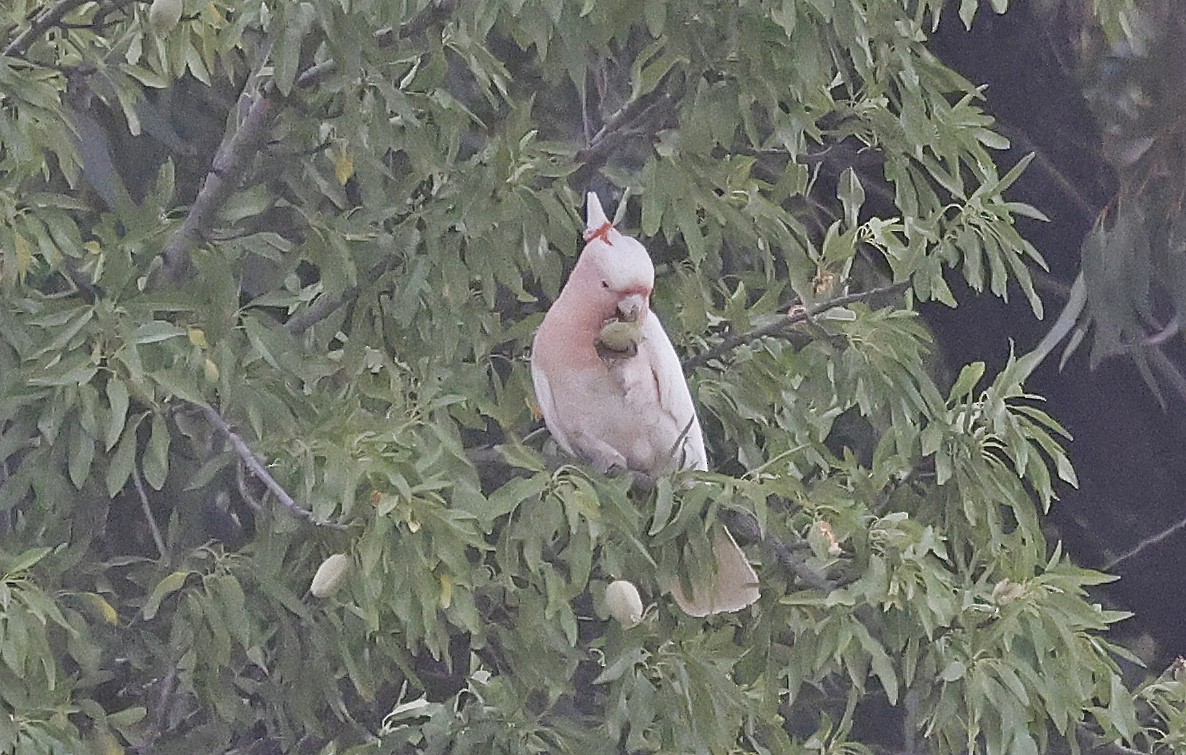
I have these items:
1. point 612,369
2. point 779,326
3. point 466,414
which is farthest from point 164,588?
point 779,326

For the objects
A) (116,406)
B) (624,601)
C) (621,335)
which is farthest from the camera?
(621,335)

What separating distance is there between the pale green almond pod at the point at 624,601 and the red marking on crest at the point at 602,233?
29 cm

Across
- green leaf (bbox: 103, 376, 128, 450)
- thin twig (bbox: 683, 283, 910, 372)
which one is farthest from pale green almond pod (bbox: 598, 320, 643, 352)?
green leaf (bbox: 103, 376, 128, 450)

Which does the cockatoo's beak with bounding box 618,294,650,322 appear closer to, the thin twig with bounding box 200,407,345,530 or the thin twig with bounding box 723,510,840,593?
the thin twig with bounding box 723,510,840,593

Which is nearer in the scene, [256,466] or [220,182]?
[256,466]

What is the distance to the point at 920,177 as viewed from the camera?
55.2 inches

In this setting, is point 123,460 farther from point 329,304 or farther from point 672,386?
point 672,386

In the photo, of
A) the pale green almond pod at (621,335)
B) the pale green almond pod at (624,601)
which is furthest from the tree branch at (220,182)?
the pale green almond pod at (624,601)

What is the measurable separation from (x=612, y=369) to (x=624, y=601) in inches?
8.9

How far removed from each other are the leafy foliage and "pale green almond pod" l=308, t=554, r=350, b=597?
18mm

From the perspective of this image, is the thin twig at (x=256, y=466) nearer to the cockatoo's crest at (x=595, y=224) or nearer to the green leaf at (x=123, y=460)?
the green leaf at (x=123, y=460)

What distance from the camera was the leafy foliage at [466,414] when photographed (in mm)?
1113

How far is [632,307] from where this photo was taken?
1279mm

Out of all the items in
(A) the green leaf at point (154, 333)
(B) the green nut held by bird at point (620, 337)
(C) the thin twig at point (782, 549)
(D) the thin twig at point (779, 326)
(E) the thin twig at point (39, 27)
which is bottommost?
(C) the thin twig at point (782, 549)
